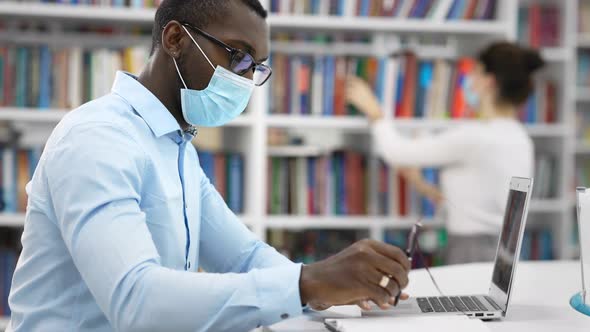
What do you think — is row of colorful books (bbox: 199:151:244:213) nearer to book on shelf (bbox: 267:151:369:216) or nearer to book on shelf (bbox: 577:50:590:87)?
book on shelf (bbox: 267:151:369:216)

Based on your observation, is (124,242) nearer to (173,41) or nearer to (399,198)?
(173,41)

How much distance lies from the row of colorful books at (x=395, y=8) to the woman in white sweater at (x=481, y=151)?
1.03ft

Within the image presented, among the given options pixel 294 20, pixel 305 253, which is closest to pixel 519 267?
pixel 305 253

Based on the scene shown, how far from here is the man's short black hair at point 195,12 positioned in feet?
4.48

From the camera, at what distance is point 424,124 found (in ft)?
9.77

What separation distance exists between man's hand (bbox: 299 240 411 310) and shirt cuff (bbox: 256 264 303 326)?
1 centimetres

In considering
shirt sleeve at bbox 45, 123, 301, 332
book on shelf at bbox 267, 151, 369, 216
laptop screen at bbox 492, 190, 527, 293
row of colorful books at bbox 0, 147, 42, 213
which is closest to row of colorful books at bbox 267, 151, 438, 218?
book on shelf at bbox 267, 151, 369, 216

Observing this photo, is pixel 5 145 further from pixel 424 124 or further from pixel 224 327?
pixel 224 327

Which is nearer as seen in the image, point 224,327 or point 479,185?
point 224,327

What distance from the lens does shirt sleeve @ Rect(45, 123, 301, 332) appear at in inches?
40.1

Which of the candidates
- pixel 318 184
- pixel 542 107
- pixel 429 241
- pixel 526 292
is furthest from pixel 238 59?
pixel 542 107

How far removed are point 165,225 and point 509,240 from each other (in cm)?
66

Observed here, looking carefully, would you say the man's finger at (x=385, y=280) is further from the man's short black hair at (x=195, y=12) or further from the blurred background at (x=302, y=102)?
the blurred background at (x=302, y=102)

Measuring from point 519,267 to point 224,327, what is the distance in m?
1.19
